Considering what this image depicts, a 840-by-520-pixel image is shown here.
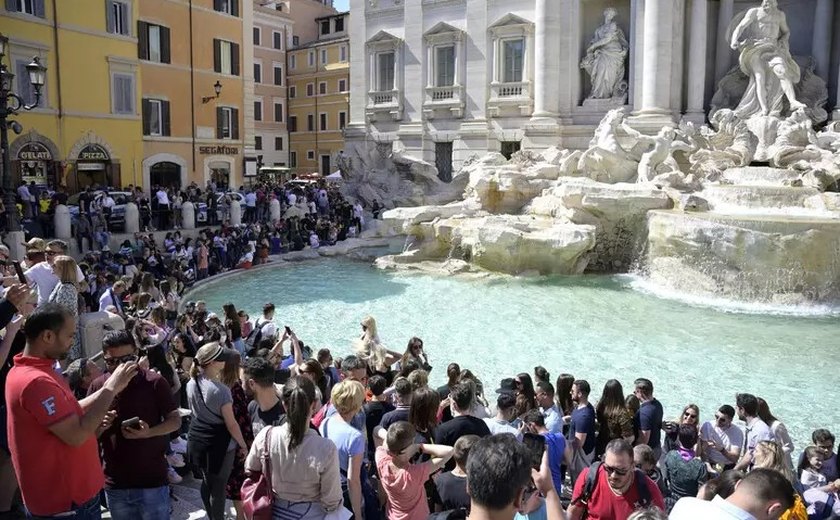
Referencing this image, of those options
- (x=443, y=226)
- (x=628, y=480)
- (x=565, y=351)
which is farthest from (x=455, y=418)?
(x=443, y=226)

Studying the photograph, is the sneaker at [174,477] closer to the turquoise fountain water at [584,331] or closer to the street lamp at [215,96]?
the turquoise fountain water at [584,331]

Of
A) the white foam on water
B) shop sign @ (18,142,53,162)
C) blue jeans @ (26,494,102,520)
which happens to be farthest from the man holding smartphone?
shop sign @ (18,142,53,162)

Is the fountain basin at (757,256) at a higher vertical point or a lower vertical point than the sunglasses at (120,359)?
lower

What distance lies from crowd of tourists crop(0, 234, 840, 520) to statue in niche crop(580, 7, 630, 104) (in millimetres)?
18155

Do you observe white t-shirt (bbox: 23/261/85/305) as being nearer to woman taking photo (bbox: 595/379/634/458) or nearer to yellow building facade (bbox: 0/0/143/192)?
woman taking photo (bbox: 595/379/634/458)

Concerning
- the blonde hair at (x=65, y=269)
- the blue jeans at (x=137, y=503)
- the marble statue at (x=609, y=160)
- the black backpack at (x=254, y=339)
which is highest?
the marble statue at (x=609, y=160)

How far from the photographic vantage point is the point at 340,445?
3.89 m

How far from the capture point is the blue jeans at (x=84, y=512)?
9.98 feet

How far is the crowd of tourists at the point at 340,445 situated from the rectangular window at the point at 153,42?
18465 mm

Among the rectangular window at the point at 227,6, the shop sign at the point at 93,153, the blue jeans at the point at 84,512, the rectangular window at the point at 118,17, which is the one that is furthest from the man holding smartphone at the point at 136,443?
the rectangular window at the point at 227,6

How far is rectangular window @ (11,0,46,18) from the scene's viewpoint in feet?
61.7

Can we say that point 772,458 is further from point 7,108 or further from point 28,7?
point 28,7

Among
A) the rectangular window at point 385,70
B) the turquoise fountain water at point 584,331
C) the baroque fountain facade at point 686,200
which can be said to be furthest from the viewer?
the rectangular window at point 385,70

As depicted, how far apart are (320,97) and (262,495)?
40907 millimetres
